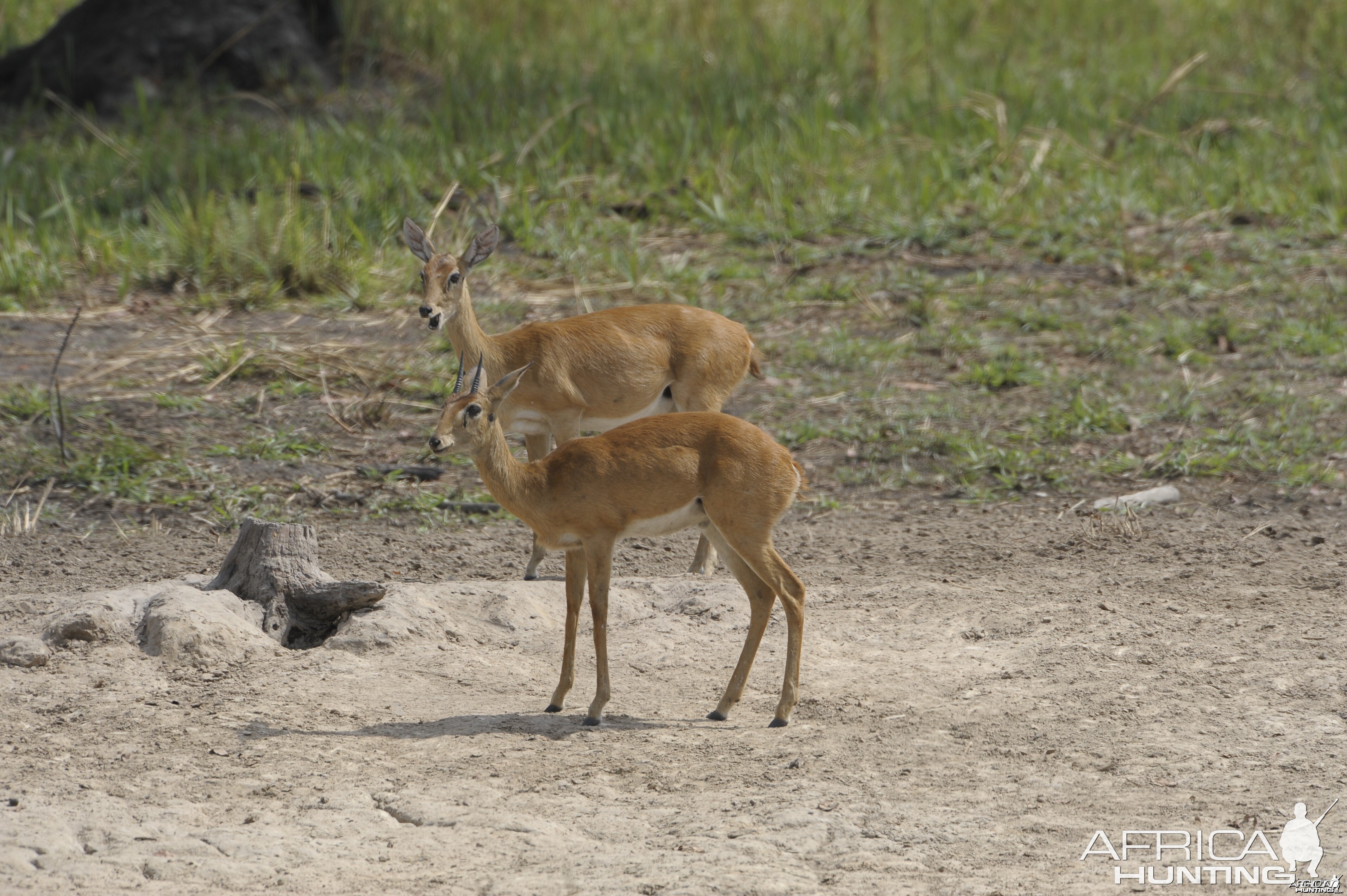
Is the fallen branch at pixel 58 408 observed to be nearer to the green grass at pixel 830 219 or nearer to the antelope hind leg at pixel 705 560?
the green grass at pixel 830 219

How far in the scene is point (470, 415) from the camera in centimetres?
493

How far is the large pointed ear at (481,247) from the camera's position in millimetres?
6930

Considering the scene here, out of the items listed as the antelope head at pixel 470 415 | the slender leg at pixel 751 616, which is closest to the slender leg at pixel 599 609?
the slender leg at pixel 751 616

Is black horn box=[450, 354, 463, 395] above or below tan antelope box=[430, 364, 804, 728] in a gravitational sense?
above

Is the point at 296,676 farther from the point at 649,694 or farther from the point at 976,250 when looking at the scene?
the point at 976,250

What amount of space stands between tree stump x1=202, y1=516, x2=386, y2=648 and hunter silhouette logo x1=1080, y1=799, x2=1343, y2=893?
116 inches

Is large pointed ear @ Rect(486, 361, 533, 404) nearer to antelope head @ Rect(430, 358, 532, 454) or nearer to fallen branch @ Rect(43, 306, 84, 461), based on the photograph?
antelope head @ Rect(430, 358, 532, 454)

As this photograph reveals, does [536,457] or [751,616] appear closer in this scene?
[751,616]

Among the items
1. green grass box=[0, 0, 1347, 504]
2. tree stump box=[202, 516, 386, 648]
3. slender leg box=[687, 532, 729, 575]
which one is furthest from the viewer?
green grass box=[0, 0, 1347, 504]

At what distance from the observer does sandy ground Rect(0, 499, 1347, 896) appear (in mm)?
4023

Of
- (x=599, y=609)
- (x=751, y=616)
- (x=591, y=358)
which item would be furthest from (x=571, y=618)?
(x=591, y=358)

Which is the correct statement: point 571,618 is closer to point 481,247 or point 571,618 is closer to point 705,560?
point 705,560

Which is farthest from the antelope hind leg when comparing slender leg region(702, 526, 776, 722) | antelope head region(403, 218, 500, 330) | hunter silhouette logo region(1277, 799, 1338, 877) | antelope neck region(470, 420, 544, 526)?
hunter silhouette logo region(1277, 799, 1338, 877)

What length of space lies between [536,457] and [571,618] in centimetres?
219
